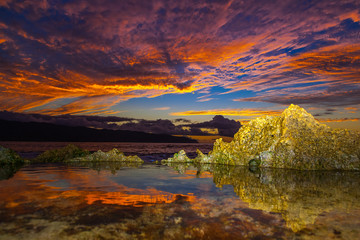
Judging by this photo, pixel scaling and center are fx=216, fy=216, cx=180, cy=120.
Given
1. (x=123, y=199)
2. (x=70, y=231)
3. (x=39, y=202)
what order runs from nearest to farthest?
(x=70, y=231)
(x=39, y=202)
(x=123, y=199)

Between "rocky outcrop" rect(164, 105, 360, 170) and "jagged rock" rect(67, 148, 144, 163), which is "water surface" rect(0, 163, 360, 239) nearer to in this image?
"rocky outcrop" rect(164, 105, 360, 170)

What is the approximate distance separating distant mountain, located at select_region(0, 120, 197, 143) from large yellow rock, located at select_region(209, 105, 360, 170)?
114 meters

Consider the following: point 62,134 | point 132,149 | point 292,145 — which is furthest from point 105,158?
point 62,134

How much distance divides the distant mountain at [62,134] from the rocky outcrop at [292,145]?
375 ft

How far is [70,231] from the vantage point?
12.0ft

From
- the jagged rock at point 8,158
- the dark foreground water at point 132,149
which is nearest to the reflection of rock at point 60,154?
the jagged rock at point 8,158

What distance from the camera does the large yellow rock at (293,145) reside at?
13531mm

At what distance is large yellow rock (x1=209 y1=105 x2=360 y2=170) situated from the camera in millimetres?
13531

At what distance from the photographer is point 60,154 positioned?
733 inches

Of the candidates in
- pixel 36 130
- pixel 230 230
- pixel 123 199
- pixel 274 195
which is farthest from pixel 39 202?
pixel 36 130

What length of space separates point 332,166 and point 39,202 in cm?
1523

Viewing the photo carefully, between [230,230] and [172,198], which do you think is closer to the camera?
[230,230]

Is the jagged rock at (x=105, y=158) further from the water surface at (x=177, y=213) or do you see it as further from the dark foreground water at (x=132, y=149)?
the water surface at (x=177, y=213)

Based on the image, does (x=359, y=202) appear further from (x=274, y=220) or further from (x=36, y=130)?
(x=36, y=130)
